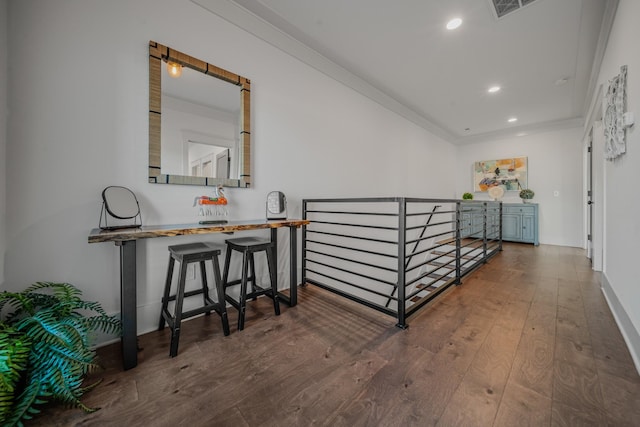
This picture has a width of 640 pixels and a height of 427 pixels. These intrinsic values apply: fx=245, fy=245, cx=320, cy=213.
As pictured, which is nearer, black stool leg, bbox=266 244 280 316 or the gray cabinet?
black stool leg, bbox=266 244 280 316

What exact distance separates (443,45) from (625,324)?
2.89m

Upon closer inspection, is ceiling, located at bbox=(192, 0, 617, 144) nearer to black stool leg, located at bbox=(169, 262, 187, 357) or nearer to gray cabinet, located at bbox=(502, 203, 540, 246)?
gray cabinet, located at bbox=(502, 203, 540, 246)

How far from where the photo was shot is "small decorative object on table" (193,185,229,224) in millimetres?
1945

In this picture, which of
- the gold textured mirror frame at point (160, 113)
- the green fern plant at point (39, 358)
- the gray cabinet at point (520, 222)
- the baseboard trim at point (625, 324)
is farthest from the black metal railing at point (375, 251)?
the green fern plant at point (39, 358)

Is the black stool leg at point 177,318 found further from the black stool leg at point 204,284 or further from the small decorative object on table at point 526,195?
the small decorative object on table at point 526,195

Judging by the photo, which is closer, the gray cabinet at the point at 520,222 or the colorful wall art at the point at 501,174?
the gray cabinet at the point at 520,222

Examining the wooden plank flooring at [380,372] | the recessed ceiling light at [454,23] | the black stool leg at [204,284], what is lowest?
the wooden plank flooring at [380,372]

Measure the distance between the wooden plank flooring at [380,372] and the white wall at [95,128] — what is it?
646 mm

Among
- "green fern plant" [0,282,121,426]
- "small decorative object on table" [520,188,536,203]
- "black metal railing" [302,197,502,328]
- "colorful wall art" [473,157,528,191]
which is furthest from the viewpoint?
"colorful wall art" [473,157,528,191]

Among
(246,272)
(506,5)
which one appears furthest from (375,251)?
(506,5)

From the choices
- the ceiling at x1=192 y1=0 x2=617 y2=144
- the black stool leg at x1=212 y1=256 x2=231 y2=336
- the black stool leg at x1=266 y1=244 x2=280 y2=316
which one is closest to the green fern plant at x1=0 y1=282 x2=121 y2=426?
the black stool leg at x1=212 y1=256 x2=231 y2=336

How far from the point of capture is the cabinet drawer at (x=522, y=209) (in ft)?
16.7

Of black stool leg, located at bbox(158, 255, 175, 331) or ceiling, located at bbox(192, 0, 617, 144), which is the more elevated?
ceiling, located at bbox(192, 0, 617, 144)

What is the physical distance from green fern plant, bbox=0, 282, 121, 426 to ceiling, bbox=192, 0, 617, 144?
7.78 feet
